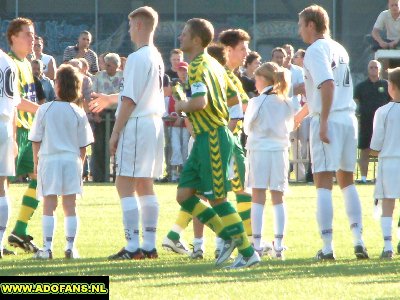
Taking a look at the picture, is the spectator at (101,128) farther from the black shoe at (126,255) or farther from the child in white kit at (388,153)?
the black shoe at (126,255)

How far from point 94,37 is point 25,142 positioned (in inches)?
882

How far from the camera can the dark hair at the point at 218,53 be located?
1153 cm

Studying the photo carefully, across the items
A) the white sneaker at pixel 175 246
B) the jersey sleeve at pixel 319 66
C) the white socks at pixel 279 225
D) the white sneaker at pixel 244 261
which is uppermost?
the jersey sleeve at pixel 319 66

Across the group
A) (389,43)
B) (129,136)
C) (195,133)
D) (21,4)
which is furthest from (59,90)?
(21,4)

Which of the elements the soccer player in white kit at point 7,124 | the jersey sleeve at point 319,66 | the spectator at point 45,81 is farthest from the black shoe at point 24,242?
the spectator at point 45,81

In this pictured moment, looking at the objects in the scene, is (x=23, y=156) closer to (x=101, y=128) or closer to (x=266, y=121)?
(x=266, y=121)

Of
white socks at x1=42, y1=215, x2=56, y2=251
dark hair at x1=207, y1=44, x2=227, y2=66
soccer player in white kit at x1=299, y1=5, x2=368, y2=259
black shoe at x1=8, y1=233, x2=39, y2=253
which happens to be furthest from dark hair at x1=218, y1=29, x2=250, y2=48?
black shoe at x1=8, y1=233, x2=39, y2=253

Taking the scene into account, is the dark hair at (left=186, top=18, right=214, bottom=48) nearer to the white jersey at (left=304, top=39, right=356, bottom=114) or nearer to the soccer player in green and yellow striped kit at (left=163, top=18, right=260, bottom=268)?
the soccer player in green and yellow striped kit at (left=163, top=18, right=260, bottom=268)

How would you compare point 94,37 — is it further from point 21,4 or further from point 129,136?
point 129,136

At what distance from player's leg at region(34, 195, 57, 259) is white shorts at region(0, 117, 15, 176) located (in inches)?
16.3

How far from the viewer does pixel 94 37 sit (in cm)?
3475

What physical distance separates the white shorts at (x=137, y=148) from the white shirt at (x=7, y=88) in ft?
3.33

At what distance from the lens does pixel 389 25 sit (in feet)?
74.5

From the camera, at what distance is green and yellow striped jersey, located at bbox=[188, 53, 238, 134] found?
33.1ft
